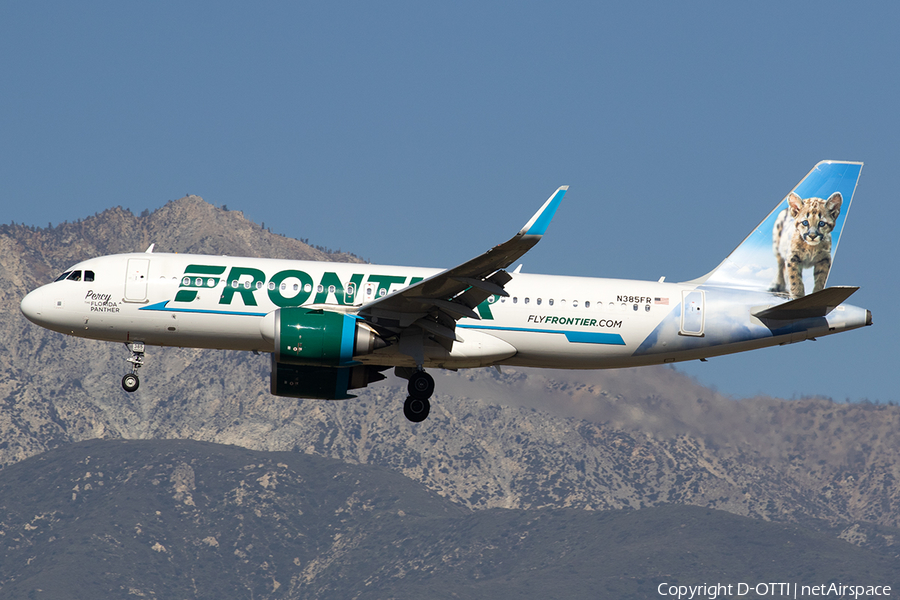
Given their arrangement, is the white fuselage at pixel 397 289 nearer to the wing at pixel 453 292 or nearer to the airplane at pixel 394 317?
the airplane at pixel 394 317

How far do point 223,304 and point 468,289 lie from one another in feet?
28.2

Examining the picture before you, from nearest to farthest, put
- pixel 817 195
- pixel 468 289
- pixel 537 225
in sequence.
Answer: pixel 537 225, pixel 468 289, pixel 817 195

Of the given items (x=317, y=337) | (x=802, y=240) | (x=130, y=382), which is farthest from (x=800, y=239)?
(x=130, y=382)

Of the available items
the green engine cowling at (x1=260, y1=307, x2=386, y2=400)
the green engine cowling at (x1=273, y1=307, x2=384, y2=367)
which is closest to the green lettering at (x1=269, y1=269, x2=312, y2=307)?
the green engine cowling at (x1=260, y1=307, x2=386, y2=400)

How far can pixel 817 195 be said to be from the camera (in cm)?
4969

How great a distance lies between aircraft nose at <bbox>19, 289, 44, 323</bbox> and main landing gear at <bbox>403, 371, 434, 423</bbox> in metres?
13.2

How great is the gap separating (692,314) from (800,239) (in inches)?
304

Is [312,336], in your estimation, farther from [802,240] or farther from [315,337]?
[802,240]

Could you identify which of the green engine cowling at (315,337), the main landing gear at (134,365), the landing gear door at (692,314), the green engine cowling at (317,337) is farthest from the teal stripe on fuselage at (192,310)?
the landing gear door at (692,314)

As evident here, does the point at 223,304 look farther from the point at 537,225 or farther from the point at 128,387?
the point at 537,225

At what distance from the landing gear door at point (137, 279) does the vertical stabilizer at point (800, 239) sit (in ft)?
69.0

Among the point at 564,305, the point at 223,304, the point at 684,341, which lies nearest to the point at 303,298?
the point at 223,304

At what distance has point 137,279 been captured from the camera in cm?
4250

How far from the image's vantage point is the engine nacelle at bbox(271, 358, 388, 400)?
143 feet
